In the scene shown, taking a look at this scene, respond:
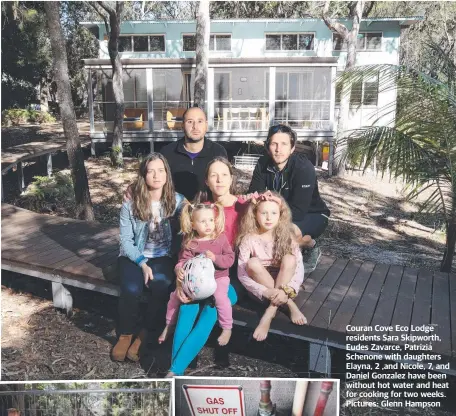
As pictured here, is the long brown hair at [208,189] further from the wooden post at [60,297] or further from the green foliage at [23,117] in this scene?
the green foliage at [23,117]

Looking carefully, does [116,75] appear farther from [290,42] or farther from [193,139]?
[193,139]

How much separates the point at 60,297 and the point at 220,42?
13950mm

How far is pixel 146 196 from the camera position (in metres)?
2.83

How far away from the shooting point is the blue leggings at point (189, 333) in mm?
2283

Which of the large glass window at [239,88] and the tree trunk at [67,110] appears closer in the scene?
the tree trunk at [67,110]

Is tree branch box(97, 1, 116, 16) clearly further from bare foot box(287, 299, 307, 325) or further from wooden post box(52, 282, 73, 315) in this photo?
bare foot box(287, 299, 307, 325)

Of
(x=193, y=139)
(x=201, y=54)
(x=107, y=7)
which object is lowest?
(x=193, y=139)

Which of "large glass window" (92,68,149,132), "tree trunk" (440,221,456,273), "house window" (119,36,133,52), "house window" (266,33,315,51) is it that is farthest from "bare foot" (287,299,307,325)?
"house window" (119,36,133,52)

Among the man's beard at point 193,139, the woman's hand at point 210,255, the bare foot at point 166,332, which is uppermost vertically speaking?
the man's beard at point 193,139

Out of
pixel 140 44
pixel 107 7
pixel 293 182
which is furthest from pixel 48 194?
pixel 140 44

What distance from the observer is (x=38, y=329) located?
3074 mm

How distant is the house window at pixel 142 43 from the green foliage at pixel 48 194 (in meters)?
9.03

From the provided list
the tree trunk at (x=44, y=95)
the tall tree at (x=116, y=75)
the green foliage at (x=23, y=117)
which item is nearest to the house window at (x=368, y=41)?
the tall tree at (x=116, y=75)

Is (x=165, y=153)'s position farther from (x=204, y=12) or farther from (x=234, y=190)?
(x=204, y=12)
